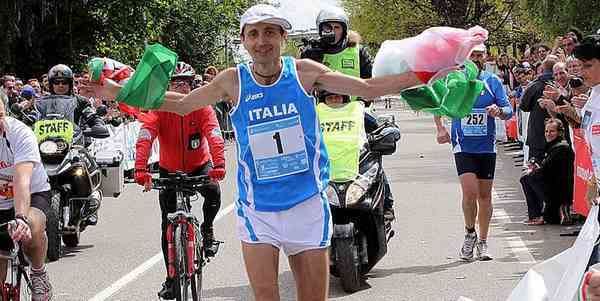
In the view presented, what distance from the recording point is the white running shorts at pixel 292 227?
6.10 meters

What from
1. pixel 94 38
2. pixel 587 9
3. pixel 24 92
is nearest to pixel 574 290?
pixel 24 92

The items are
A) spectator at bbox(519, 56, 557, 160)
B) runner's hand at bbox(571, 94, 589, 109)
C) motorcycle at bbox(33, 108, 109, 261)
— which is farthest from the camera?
spectator at bbox(519, 56, 557, 160)

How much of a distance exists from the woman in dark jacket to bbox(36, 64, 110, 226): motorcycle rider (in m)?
4.99

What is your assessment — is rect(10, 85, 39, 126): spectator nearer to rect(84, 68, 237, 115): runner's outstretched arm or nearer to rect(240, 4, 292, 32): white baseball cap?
rect(84, 68, 237, 115): runner's outstretched arm

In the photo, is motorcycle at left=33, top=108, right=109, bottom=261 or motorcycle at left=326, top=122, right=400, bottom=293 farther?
motorcycle at left=33, top=108, right=109, bottom=261

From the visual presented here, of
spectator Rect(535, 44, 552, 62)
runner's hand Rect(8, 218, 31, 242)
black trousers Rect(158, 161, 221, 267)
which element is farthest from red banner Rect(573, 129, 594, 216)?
runner's hand Rect(8, 218, 31, 242)

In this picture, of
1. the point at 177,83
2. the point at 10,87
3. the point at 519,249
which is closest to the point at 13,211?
the point at 177,83

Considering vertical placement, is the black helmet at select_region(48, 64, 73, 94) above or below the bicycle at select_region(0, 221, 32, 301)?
above

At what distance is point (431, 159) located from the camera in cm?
2400

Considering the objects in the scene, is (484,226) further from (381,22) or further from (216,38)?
(381,22)

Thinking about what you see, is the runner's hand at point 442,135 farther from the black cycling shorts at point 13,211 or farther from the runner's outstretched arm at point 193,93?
the runner's outstretched arm at point 193,93

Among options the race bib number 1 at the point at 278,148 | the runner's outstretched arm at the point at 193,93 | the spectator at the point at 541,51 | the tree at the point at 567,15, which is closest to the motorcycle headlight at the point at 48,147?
the runner's outstretched arm at the point at 193,93

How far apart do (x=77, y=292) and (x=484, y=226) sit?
3.79 m

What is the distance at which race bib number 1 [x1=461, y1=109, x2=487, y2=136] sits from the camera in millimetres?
10914
